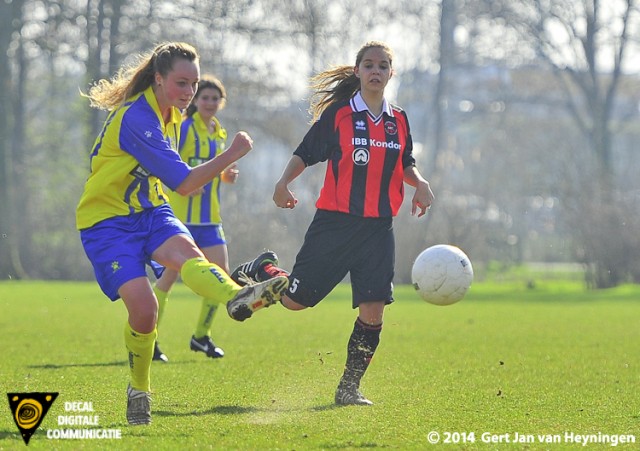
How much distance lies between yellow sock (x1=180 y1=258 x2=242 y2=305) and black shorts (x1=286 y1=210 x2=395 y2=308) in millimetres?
1102

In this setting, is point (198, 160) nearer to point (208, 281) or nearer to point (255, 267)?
point (255, 267)

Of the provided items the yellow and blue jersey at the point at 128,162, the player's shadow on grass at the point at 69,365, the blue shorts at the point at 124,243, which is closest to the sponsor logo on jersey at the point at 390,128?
the yellow and blue jersey at the point at 128,162

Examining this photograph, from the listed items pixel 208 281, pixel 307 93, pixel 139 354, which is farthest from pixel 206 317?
pixel 307 93

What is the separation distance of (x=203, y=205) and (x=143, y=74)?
12.1 feet

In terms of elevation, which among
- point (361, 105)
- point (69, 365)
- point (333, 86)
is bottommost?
point (69, 365)

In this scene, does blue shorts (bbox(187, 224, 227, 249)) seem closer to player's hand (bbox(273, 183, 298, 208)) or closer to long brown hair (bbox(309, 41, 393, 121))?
long brown hair (bbox(309, 41, 393, 121))

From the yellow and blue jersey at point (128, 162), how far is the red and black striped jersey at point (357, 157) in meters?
1.03

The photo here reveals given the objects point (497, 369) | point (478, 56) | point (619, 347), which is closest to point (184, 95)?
point (497, 369)

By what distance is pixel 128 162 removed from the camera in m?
6.04

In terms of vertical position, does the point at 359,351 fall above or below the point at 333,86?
below

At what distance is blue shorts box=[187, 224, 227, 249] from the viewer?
32.2 feet

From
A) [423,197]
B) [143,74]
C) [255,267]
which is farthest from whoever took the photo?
[423,197]

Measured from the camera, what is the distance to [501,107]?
4225cm

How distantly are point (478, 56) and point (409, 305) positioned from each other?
58.7 feet
